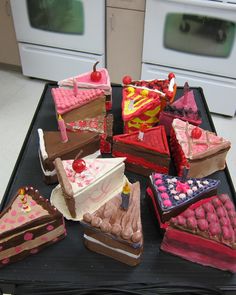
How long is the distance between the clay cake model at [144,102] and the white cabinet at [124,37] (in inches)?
40.8

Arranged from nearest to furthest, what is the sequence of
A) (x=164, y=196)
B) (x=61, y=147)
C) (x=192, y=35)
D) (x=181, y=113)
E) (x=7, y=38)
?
1. (x=164, y=196)
2. (x=61, y=147)
3. (x=181, y=113)
4. (x=192, y=35)
5. (x=7, y=38)

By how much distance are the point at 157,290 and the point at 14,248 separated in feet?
1.48

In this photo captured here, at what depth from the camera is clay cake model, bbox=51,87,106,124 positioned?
4.70ft

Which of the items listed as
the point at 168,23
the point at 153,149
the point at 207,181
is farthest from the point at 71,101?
the point at 168,23

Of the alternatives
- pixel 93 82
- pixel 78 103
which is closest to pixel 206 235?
pixel 78 103

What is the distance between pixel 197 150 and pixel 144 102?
1.18 feet

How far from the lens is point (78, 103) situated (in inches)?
57.3

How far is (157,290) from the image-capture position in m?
0.94

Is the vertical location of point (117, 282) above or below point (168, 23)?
below

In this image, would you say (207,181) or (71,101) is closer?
(207,181)

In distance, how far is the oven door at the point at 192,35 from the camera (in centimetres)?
215

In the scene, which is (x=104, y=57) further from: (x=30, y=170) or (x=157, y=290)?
(x=157, y=290)

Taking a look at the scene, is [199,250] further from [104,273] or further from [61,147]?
[61,147]

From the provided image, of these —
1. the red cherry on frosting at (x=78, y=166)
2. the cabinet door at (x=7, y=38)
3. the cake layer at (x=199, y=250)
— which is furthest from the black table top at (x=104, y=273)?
the cabinet door at (x=7, y=38)
